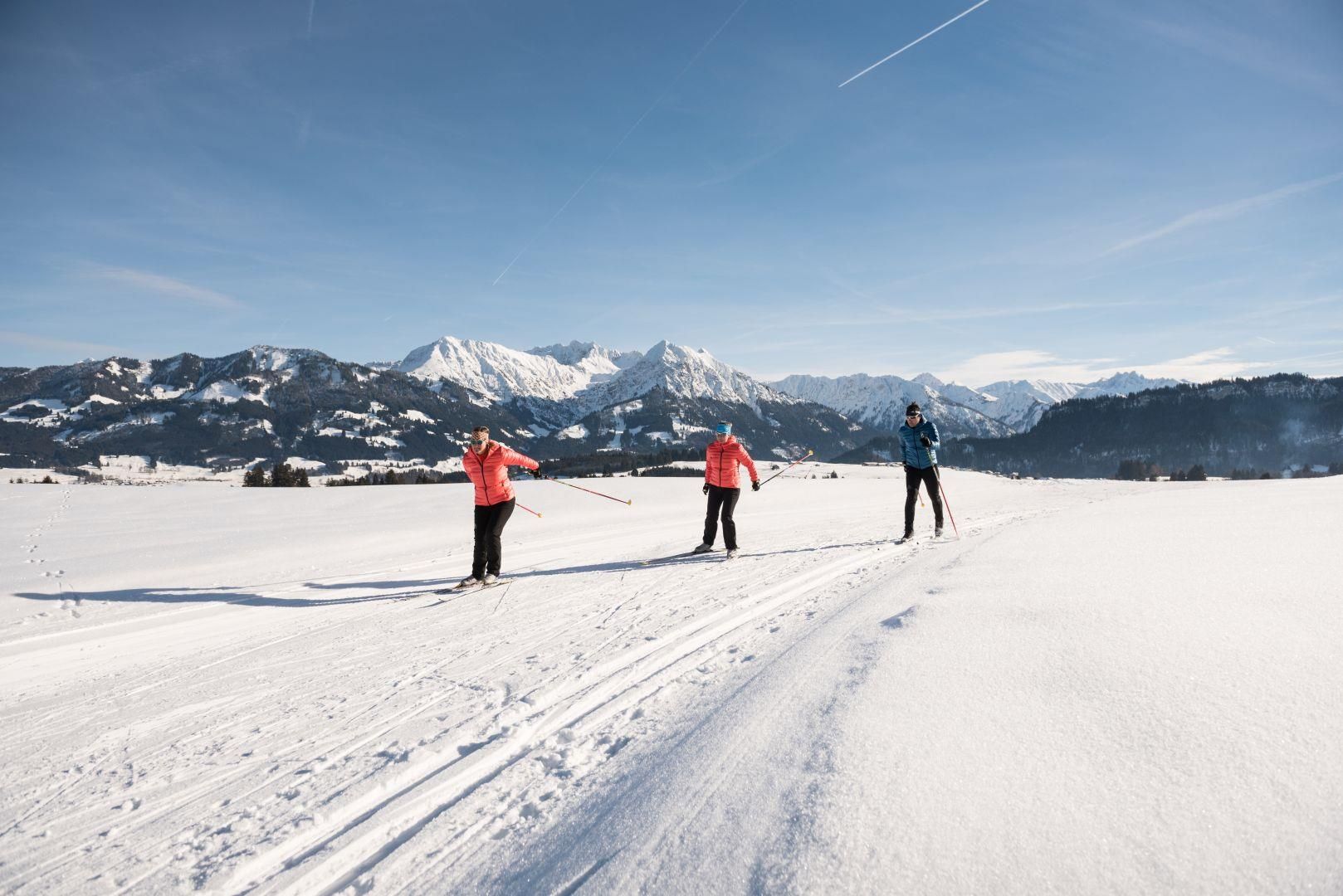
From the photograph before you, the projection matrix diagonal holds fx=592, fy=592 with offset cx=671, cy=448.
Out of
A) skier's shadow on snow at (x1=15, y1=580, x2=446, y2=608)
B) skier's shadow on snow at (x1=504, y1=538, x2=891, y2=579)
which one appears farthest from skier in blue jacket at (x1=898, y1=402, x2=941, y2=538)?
skier's shadow on snow at (x1=15, y1=580, x2=446, y2=608)

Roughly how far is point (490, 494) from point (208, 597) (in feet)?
13.2

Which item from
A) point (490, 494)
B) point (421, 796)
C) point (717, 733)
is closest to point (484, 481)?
point (490, 494)

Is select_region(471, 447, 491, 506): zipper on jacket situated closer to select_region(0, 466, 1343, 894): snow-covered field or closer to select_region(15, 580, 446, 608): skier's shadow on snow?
select_region(15, 580, 446, 608): skier's shadow on snow

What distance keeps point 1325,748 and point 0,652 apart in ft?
33.4

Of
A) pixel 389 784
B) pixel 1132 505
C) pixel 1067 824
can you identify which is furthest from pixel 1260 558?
pixel 1132 505

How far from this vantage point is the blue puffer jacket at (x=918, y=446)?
34.4ft

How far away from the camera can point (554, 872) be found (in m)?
2.36

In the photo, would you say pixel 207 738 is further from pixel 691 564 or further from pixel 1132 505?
pixel 1132 505

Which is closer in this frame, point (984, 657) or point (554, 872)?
point (554, 872)

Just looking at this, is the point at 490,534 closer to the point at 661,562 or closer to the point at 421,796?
the point at 661,562

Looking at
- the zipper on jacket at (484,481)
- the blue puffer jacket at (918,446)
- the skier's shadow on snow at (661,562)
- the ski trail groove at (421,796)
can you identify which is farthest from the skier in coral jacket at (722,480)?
the ski trail groove at (421,796)

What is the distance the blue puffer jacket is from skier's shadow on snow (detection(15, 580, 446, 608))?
824cm

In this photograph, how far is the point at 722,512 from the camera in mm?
9961

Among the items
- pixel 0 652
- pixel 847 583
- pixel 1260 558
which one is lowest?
pixel 0 652
